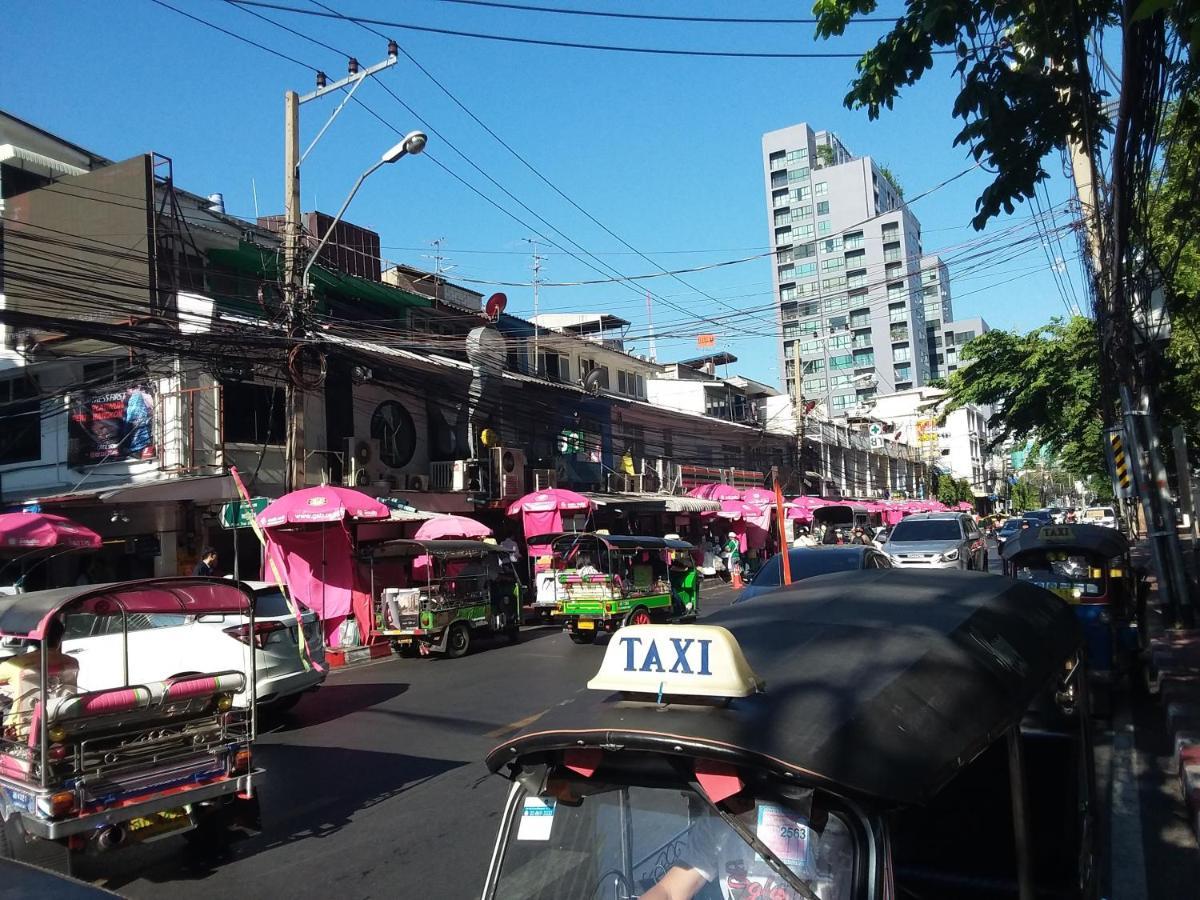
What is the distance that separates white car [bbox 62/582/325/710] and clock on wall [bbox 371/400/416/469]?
1162 centimetres

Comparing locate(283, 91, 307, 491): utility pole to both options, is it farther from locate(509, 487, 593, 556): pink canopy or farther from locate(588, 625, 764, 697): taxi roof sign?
locate(588, 625, 764, 697): taxi roof sign

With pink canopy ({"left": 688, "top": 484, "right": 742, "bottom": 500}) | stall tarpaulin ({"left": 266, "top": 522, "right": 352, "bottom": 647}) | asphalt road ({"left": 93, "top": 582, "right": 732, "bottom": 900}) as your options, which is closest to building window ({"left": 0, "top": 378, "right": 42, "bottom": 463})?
stall tarpaulin ({"left": 266, "top": 522, "right": 352, "bottom": 647})

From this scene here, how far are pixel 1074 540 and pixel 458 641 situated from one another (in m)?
9.83

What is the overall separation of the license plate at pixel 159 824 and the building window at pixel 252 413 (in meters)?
13.0

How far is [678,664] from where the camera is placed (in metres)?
2.52

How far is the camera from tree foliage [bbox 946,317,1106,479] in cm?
2302

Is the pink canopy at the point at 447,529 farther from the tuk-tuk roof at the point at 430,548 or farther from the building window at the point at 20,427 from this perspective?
the building window at the point at 20,427

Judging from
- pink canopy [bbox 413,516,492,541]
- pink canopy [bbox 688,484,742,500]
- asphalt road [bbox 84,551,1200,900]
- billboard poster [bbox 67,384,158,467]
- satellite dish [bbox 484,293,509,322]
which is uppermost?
satellite dish [bbox 484,293,509,322]

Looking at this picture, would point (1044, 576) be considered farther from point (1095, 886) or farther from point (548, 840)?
point (548, 840)

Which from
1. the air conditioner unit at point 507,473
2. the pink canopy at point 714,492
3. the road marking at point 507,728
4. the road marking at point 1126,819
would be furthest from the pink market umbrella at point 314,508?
the pink canopy at point 714,492

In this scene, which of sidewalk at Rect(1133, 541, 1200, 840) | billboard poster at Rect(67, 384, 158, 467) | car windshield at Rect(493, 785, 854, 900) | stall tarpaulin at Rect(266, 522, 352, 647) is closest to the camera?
car windshield at Rect(493, 785, 854, 900)

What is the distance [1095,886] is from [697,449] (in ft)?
112

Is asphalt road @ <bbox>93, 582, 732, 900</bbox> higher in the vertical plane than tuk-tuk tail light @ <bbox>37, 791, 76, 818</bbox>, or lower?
lower

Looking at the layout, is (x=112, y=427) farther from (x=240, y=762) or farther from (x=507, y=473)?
(x=240, y=762)
